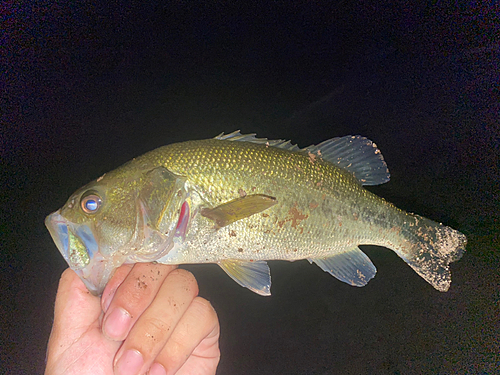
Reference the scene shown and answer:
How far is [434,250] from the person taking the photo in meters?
1.03

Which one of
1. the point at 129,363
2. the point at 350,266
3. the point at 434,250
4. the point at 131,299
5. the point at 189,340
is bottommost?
the point at 434,250

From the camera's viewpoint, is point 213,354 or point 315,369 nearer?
point 213,354

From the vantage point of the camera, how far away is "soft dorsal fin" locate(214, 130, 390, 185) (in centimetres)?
96

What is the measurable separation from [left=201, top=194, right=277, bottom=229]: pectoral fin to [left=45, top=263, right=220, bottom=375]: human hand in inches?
10.8

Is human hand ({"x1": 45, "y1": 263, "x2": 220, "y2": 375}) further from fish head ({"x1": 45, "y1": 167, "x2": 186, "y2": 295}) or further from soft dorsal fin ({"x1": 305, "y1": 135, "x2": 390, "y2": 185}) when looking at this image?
soft dorsal fin ({"x1": 305, "y1": 135, "x2": 390, "y2": 185})

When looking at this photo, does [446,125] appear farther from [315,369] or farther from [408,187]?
[315,369]

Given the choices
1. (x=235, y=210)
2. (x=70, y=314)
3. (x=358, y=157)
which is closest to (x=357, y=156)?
(x=358, y=157)

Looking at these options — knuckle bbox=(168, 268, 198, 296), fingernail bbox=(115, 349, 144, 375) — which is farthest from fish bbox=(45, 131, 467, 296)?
fingernail bbox=(115, 349, 144, 375)

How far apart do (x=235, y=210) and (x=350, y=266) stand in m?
0.54

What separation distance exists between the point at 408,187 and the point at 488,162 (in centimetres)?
48

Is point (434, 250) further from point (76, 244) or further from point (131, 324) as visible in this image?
point (76, 244)

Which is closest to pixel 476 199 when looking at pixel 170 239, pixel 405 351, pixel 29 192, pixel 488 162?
pixel 488 162

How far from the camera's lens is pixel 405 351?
1470mm

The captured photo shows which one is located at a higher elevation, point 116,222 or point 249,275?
point 116,222
